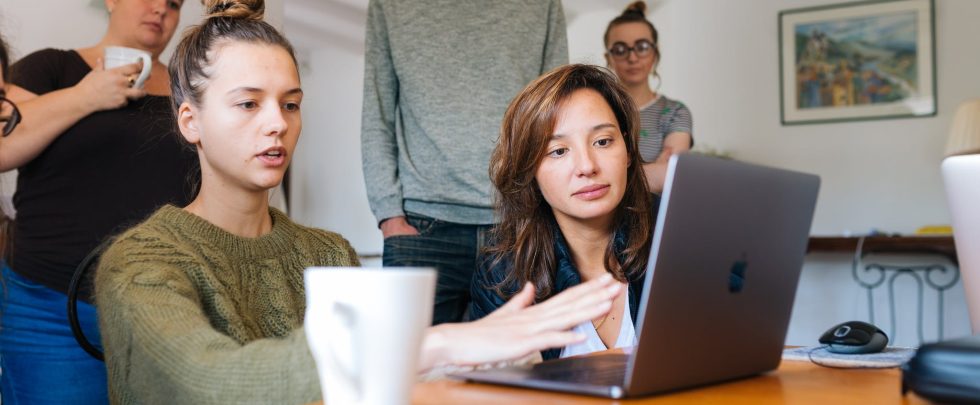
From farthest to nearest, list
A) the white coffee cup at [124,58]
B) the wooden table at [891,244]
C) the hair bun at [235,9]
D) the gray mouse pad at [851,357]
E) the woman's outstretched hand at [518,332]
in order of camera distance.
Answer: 1. the wooden table at [891,244]
2. the white coffee cup at [124,58]
3. the hair bun at [235,9]
4. the gray mouse pad at [851,357]
5. the woman's outstretched hand at [518,332]

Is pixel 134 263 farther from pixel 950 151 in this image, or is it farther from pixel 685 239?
pixel 950 151

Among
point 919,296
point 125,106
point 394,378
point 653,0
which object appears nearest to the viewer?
point 394,378

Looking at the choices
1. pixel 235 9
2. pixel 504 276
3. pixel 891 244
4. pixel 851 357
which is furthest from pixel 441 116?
pixel 891 244

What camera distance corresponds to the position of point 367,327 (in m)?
0.56

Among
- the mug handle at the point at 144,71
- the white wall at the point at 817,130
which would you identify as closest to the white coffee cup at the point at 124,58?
the mug handle at the point at 144,71

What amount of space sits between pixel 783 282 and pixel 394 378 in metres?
0.53

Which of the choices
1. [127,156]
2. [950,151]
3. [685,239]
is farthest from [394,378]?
[950,151]

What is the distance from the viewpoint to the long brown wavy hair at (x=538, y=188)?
66.0 inches

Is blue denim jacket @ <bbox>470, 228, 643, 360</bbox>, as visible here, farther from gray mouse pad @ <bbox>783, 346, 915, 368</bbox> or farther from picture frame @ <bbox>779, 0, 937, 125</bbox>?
picture frame @ <bbox>779, 0, 937, 125</bbox>

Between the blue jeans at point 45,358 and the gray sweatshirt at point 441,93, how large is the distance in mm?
719

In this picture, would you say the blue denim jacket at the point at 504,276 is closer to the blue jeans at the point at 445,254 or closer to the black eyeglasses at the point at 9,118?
the blue jeans at the point at 445,254

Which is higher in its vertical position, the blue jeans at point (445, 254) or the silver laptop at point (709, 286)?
the silver laptop at point (709, 286)

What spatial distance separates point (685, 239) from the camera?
0.77 m

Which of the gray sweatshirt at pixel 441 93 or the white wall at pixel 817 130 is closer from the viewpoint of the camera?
the gray sweatshirt at pixel 441 93
